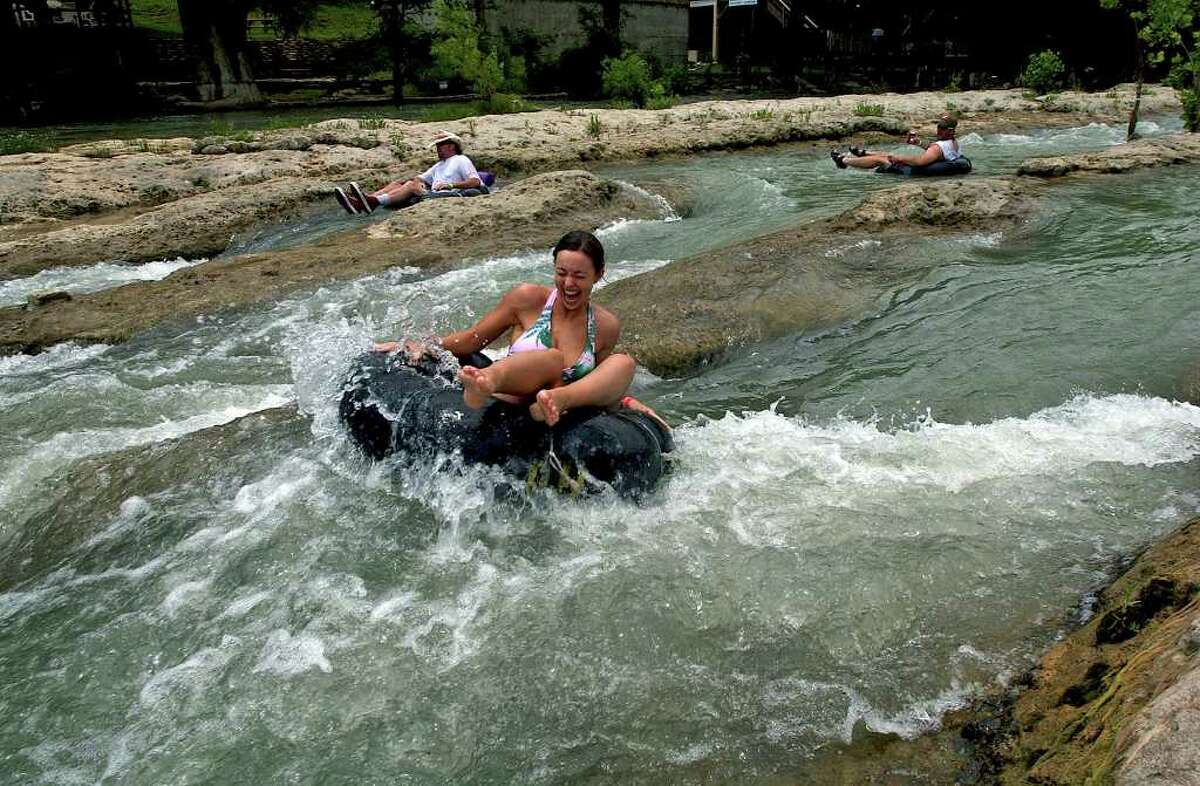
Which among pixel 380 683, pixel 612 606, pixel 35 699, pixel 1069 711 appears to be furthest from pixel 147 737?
pixel 1069 711

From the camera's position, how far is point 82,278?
8.11 metres

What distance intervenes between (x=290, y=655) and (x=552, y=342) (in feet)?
6.00

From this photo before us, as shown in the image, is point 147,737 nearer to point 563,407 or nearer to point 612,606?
point 612,606

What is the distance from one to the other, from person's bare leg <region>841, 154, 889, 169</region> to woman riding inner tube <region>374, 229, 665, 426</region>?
950 centimetres

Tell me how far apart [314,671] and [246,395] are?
301 cm

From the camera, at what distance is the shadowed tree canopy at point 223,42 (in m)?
26.0

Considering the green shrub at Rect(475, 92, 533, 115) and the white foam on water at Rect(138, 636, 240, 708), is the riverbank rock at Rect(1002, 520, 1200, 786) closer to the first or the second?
the white foam on water at Rect(138, 636, 240, 708)

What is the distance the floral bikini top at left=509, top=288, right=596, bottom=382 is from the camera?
13.2 feet

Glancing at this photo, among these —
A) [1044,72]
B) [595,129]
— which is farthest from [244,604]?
[1044,72]

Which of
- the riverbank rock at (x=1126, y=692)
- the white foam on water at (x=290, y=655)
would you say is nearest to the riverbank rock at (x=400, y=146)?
the white foam on water at (x=290, y=655)

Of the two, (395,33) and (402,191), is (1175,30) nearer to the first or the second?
(402,191)

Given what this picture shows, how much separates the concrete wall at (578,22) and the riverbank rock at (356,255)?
76.2ft

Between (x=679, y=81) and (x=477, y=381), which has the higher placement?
(x=679, y=81)

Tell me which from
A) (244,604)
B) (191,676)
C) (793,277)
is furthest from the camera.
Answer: (793,277)
